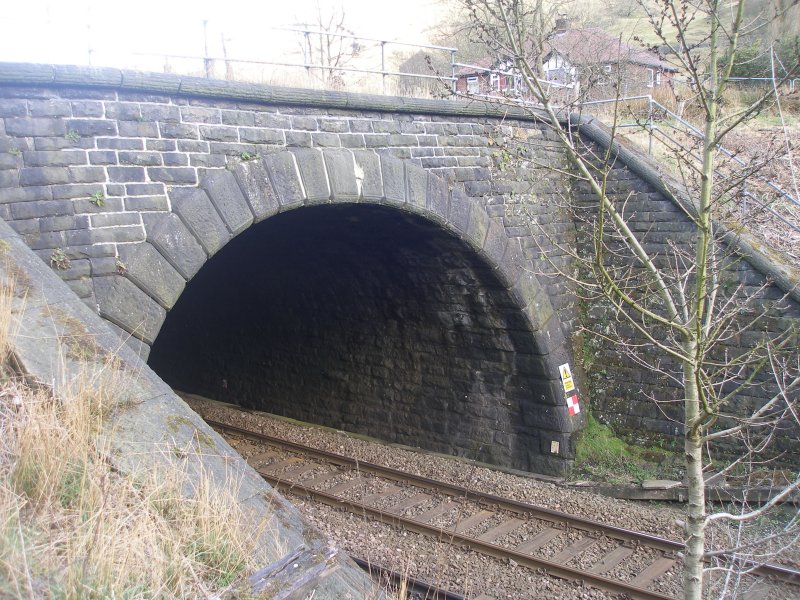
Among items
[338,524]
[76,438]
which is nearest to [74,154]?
[76,438]

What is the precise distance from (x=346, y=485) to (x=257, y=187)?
415cm

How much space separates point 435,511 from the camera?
7.73 m

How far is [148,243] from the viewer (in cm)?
561

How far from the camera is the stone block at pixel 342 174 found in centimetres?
693

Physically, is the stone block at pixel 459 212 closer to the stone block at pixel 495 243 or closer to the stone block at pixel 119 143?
the stone block at pixel 495 243

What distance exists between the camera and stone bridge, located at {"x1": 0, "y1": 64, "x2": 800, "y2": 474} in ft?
17.6

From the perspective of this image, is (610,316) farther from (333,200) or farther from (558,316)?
(333,200)

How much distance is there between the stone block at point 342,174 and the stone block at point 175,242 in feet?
5.49

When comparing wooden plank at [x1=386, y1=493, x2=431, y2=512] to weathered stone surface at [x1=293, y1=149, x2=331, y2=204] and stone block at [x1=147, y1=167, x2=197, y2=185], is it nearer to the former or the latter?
weathered stone surface at [x1=293, y1=149, x2=331, y2=204]

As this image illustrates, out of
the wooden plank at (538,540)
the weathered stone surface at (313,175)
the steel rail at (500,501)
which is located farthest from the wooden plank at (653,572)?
the weathered stone surface at (313,175)

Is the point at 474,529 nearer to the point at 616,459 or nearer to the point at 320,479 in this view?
the point at 320,479

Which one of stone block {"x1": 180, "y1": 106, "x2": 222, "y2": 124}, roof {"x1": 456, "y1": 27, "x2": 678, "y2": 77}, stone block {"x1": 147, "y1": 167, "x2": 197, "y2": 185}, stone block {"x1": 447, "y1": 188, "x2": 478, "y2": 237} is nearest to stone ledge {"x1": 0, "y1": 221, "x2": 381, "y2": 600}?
stone block {"x1": 147, "y1": 167, "x2": 197, "y2": 185}

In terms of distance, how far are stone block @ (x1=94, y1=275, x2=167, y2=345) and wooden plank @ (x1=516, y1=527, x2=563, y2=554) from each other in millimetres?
4144

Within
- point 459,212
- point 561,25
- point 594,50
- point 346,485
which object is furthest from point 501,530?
point 594,50
